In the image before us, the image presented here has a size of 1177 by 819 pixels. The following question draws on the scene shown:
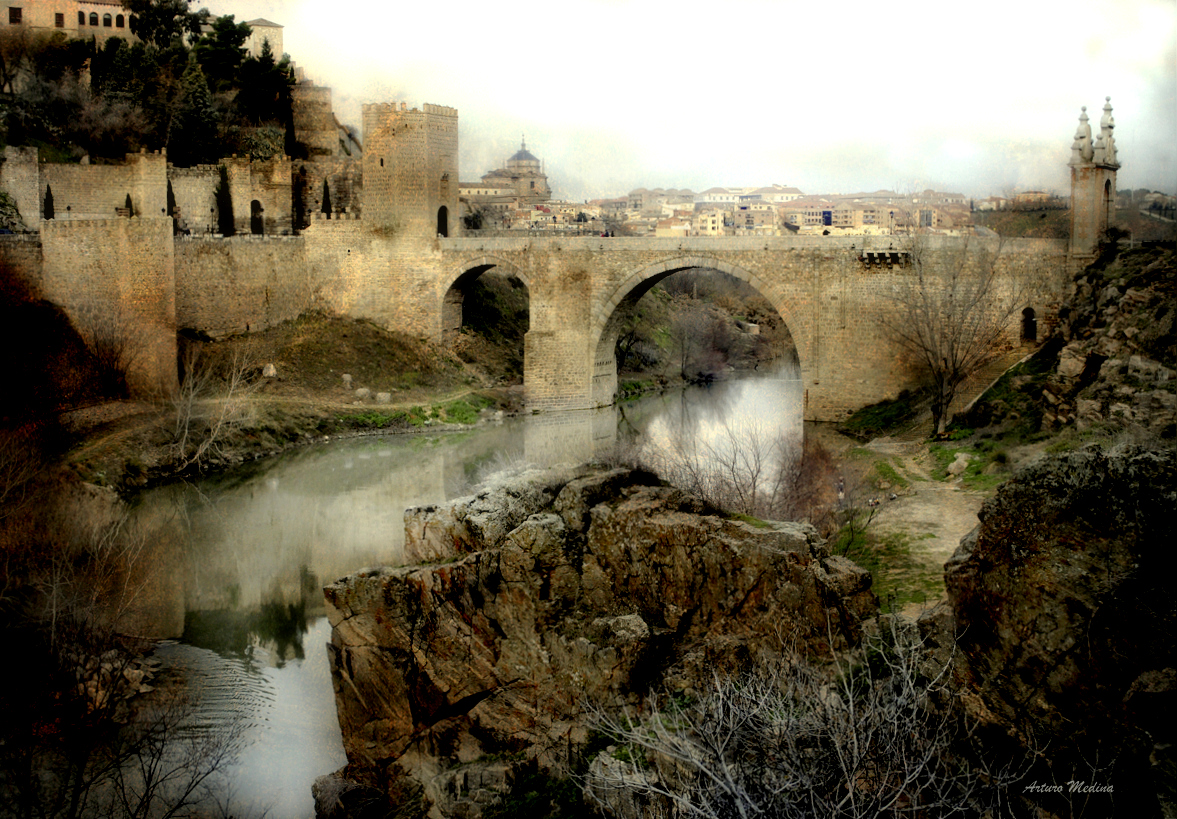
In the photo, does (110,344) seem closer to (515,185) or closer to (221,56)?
(221,56)

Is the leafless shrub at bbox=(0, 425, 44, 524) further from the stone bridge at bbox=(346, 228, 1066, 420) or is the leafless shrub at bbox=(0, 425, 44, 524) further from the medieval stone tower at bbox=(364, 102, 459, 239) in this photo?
the medieval stone tower at bbox=(364, 102, 459, 239)

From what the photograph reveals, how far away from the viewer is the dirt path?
40.0 feet

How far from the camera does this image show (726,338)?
38.8 metres

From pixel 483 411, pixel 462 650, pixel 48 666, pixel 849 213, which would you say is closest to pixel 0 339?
pixel 483 411

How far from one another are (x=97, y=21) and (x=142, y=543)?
96.4 ft

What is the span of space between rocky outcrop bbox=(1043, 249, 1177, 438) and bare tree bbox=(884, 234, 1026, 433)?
215 cm

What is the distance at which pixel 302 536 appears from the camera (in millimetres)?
18547

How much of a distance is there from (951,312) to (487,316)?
15420 millimetres

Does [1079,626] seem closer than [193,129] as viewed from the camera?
Yes

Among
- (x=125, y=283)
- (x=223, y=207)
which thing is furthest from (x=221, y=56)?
(x=125, y=283)

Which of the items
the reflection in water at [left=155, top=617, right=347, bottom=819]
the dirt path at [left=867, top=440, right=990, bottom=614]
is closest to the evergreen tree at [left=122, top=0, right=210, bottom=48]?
the reflection in water at [left=155, top=617, right=347, bottom=819]

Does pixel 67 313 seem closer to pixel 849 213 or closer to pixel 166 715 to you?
pixel 166 715

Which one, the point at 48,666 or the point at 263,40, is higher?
the point at 263,40

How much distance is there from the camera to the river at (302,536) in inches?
460
